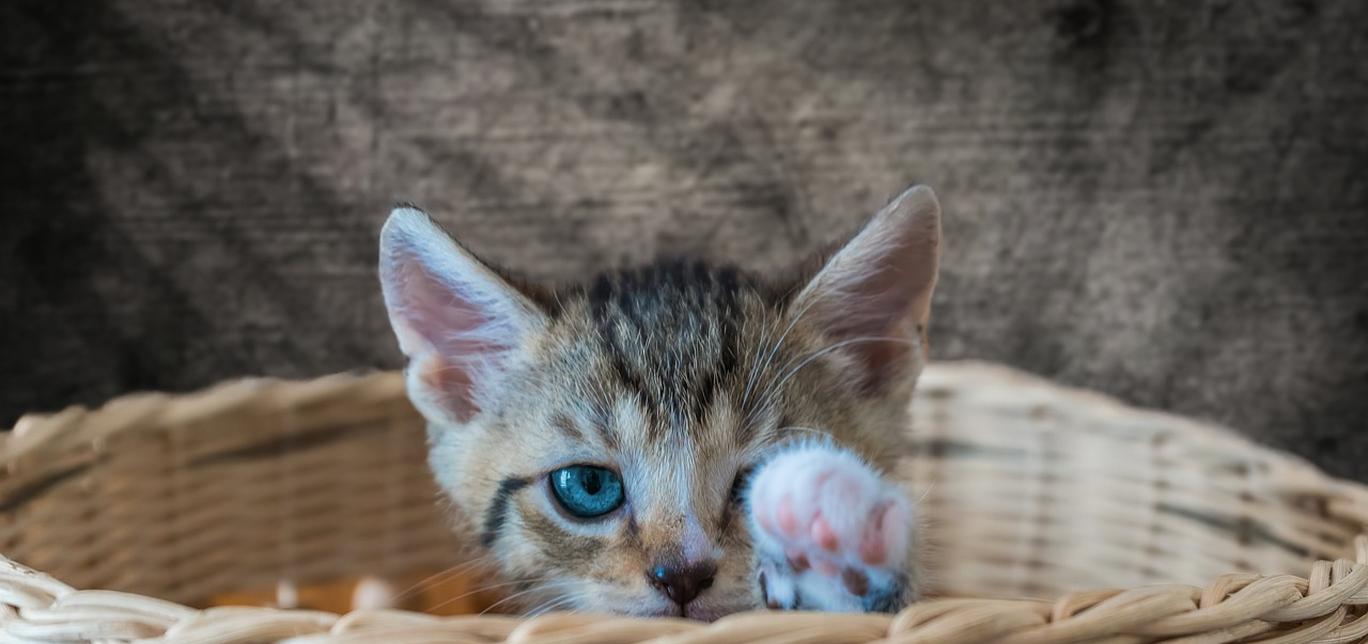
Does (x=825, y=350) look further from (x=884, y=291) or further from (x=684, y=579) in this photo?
(x=684, y=579)

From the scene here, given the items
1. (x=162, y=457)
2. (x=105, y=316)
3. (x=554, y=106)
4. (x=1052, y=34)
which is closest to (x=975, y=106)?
(x=1052, y=34)

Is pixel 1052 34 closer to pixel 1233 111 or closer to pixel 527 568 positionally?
pixel 1233 111

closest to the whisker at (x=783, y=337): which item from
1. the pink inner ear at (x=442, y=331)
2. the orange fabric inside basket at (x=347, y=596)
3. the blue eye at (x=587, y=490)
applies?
the blue eye at (x=587, y=490)

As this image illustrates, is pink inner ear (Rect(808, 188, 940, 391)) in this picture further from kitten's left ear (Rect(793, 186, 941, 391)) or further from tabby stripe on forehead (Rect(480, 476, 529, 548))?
tabby stripe on forehead (Rect(480, 476, 529, 548))

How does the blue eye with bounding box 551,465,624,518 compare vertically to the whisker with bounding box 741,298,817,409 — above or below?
below

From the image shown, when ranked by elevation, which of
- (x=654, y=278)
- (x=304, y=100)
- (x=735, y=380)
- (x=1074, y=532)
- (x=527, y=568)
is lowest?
(x=1074, y=532)

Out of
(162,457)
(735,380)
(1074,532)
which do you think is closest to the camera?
(735,380)

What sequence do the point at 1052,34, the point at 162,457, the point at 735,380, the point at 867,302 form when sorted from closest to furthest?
the point at 735,380 → the point at 867,302 → the point at 162,457 → the point at 1052,34

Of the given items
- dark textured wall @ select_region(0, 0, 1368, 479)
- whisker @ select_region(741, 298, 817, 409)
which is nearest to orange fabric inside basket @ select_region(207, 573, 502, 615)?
dark textured wall @ select_region(0, 0, 1368, 479)
